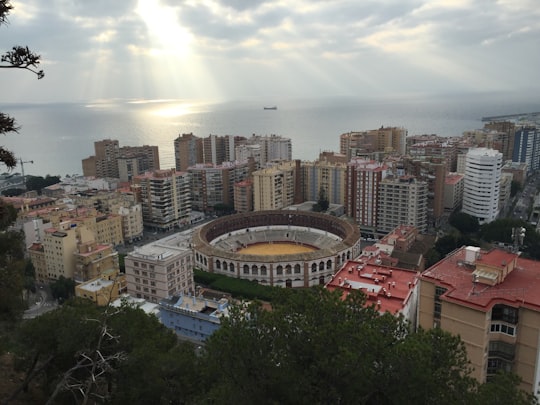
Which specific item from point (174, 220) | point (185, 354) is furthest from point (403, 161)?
point (185, 354)

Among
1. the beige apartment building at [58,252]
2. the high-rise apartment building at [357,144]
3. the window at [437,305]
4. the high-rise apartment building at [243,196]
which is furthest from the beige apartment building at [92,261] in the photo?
the high-rise apartment building at [357,144]

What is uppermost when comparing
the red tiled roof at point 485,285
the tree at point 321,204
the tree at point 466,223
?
the red tiled roof at point 485,285

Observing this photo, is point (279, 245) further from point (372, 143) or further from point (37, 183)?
point (37, 183)

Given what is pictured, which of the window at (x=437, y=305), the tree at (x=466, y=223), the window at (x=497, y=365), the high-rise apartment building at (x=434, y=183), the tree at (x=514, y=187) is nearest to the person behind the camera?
the window at (x=497, y=365)

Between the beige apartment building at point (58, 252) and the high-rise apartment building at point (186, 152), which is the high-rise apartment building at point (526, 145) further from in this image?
the beige apartment building at point (58, 252)

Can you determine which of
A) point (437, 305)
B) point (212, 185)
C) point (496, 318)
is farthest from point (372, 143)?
point (496, 318)

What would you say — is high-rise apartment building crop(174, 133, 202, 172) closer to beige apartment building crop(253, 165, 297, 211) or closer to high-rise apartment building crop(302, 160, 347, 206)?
beige apartment building crop(253, 165, 297, 211)
